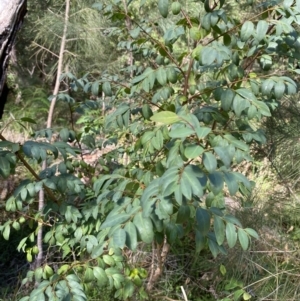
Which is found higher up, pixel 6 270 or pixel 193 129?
pixel 193 129

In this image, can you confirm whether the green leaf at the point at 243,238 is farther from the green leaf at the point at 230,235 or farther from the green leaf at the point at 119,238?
the green leaf at the point at 119,238

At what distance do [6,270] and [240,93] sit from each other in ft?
9.15

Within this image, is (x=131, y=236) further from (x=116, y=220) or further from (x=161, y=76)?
(x=161, y=76)

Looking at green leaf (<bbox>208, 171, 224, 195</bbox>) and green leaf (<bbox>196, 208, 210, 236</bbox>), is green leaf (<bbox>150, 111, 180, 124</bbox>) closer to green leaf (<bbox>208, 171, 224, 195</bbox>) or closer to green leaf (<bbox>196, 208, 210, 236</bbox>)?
green leaf (<bbox>208, 171, 224, 195</bbox>)

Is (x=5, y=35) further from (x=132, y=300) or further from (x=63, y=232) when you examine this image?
(x=132, y=300)

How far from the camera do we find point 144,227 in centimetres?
111

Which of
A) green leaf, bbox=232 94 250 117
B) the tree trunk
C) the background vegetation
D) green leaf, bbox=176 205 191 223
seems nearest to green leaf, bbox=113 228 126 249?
the background vegetation

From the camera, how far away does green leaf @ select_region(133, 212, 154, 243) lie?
1102 mm

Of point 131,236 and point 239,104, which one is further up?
point 239,104

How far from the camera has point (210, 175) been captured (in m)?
0.96

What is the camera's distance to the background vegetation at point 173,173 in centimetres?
114

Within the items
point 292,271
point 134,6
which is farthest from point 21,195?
point 134,6

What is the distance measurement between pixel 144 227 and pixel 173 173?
22 cm

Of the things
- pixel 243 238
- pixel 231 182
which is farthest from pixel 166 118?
pixel 243 238
